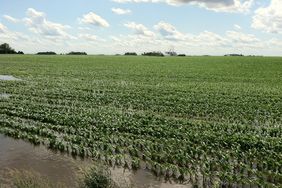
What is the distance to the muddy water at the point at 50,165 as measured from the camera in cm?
1073

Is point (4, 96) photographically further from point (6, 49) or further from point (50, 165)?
point (6, 49)

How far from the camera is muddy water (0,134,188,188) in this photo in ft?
35.2

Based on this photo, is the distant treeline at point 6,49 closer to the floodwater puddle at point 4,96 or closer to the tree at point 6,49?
the tree at point 6,49

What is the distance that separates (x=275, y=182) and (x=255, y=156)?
1958 millimetres

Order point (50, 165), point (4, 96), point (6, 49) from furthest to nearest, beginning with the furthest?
1. point (6, 49)
2. point (4, 96)
3. point (50, 165)

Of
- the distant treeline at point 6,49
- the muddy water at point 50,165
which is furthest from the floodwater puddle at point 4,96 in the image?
the distant treeline at point 6,49

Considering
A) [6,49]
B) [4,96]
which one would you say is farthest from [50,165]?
[6,49]

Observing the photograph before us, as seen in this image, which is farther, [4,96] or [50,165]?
[4,96]

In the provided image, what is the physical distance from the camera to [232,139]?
14.3m

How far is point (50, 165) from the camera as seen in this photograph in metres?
12.2

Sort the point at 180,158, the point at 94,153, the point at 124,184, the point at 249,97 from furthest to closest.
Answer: the point at 249,97 < the point at 94,153 < the point at 180,158 < the point at 124,184

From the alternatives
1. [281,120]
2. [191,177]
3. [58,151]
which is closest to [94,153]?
[58,151]

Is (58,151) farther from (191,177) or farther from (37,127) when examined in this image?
(191,177)

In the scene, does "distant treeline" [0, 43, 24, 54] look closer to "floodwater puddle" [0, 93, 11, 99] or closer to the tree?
the tree
